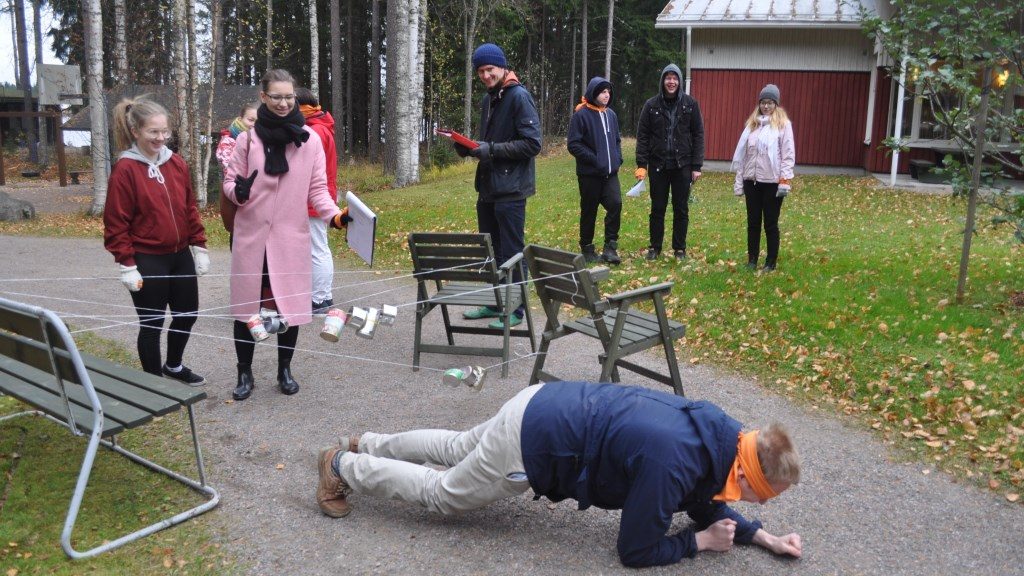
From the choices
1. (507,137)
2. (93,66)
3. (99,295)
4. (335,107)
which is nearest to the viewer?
(507,137)

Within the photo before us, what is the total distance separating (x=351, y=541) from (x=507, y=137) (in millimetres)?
3852

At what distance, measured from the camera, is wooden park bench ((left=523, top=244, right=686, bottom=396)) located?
4895mm

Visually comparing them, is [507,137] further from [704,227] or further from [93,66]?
[93,66]

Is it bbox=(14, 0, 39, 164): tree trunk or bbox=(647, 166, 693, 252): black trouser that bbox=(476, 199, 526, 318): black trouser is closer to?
bbox=(647, 166, 693, 252): black trouser

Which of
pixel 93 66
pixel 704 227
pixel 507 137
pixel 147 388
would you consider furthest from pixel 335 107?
pixel 147 388

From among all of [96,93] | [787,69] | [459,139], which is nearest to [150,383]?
[459,139]

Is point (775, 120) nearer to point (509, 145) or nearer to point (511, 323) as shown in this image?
point (509, 145)

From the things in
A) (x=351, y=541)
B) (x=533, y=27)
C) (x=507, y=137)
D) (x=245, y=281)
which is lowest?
(x=351, y=541)

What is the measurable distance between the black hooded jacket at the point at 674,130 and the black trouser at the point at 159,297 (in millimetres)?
5487

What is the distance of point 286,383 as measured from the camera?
5.62 m

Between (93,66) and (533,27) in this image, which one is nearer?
(93,66)

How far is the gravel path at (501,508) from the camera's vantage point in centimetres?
358

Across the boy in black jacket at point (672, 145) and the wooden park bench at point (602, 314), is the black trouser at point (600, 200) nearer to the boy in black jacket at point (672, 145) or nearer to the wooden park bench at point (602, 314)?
the boy in black jacket at point (672, 145)

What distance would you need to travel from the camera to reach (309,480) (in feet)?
14.2
